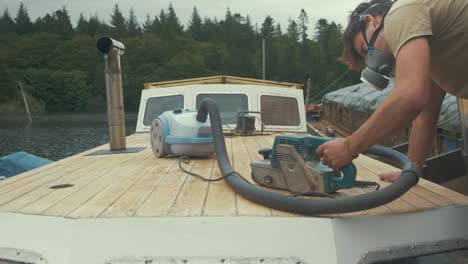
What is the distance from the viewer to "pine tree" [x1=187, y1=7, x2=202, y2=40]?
338 feet

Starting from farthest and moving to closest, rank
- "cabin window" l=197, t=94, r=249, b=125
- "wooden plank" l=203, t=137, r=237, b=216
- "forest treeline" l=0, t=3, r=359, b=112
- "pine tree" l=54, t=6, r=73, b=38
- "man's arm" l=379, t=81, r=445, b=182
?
"pine tree" l=54, t=6, r=73, b=38 → "forest treeline" l=0, t=3, r=359, b=112 → "cabin window" l=197, t=94, r=249, b=125 → "man's arm" l=379, t=81, r=445, b=182 → "wooden plank" l=203, t=137, r=237, b=216

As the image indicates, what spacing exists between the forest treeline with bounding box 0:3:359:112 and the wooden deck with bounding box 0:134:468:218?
162 feet

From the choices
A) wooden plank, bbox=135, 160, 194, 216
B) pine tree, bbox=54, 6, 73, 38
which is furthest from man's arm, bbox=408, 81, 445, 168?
A: pine tree, bbox=54, 6, 73, 38

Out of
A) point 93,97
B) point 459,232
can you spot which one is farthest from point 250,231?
point 93,97

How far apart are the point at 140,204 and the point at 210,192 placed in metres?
0.43

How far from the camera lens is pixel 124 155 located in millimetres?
4168

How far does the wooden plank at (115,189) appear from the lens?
2039 millimetres

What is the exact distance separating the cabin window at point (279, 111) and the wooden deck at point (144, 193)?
2.71 metres

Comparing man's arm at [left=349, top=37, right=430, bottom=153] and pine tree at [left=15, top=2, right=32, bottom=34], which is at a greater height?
pine tree at [left=15, top=2, right=32, bottom=34]

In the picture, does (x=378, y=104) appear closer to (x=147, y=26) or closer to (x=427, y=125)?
(x=427, y=125)

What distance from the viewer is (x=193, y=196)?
2346 mm

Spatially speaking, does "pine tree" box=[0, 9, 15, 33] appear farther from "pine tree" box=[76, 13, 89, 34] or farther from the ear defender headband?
the ear defender headband

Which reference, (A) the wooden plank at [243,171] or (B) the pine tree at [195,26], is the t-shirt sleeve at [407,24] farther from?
(B) the pine tree at [195,26]

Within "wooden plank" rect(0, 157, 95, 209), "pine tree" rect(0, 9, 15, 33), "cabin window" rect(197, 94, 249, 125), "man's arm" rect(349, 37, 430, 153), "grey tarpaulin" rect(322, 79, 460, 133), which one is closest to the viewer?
"man's arm" rect(349, 37, 430, 153)
